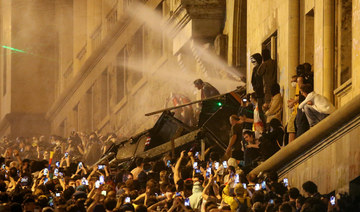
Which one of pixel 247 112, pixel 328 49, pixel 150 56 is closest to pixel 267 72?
pixel 247 112

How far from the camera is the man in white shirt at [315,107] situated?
1027 inches

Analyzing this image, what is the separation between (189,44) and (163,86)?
6.78 meters

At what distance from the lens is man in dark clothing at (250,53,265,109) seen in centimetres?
3275

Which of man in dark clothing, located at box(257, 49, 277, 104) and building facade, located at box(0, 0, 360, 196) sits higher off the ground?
building facade, located at box(0, 0, 360, 196)

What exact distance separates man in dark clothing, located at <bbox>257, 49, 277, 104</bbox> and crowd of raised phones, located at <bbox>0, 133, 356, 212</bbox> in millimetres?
2086

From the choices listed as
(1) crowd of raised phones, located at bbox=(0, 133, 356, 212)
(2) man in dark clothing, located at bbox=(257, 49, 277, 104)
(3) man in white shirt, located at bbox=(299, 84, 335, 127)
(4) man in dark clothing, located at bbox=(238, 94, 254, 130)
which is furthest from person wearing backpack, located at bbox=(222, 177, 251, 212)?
(2) man in dark clothing, located at bbox=(257, 49, 277, 104)

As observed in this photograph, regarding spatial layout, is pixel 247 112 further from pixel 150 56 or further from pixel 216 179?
pixel 150 56

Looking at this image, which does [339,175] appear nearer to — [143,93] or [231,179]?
[231,179]

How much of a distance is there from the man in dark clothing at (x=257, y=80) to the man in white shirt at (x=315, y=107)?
6191mm

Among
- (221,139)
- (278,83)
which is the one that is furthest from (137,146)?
(278,83)

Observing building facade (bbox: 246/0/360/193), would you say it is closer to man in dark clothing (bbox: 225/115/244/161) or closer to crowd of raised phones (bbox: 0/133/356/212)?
crowd of raised phones (bbox: 0/133/356/212)

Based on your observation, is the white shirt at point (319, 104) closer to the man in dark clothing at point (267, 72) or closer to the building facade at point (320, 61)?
the building facade at point (320, 61)

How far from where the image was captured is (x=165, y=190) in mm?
25875

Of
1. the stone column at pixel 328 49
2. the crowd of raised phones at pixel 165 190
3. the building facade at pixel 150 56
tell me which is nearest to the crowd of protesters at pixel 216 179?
the crowd of raised phones at pixel 165 190
